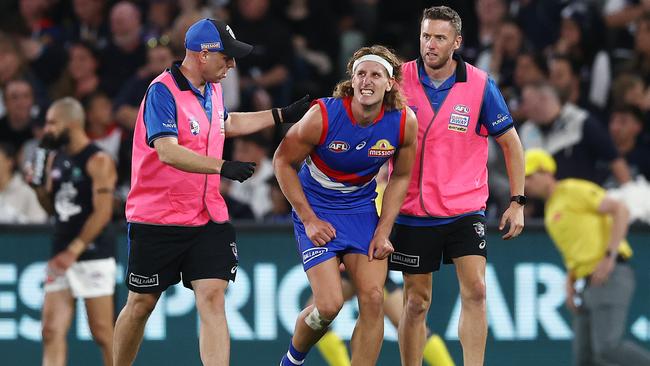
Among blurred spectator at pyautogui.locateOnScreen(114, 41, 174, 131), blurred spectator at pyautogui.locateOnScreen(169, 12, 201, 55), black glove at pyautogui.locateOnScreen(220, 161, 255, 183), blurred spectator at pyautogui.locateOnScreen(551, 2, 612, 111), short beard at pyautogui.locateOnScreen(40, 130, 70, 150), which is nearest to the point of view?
black glove at pyautogui.locateOnScreen(220, 161, 255, 183)

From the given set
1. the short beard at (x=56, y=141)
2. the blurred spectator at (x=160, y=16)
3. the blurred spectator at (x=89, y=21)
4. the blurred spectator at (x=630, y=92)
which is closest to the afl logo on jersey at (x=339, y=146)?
the short beard at (x=56, y=141)

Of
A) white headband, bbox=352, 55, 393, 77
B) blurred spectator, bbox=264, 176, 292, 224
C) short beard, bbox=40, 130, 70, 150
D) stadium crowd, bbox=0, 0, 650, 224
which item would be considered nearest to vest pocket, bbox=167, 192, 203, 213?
white headband, bbox=352, 55, 393, 77

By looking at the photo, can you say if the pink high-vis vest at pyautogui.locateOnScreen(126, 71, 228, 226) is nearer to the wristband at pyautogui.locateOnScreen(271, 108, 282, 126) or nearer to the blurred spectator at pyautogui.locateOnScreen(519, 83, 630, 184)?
the wristband at pyautogui.locateOnScreen(271, 108, 282, 126)

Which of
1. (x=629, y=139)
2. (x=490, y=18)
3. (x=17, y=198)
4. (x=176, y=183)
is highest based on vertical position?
(x=490, y=18)

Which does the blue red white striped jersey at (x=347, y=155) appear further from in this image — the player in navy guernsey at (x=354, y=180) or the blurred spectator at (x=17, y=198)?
the blurred spectator at (x=17, y=198)

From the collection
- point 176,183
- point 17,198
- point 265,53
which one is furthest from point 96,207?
point 265,53

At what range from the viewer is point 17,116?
14.3m

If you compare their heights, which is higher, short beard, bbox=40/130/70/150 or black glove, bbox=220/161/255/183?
black glove, bbox=220/161/255/183

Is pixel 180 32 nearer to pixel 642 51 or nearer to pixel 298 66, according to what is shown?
pixel 298 66

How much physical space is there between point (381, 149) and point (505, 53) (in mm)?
5916

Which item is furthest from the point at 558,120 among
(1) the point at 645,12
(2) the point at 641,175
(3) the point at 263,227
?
(3) the point at 263,227

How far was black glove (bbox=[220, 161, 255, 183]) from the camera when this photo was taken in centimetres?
809

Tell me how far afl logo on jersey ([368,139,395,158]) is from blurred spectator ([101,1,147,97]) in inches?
257

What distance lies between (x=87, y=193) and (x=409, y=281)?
3054mm
